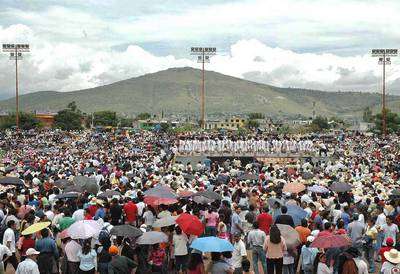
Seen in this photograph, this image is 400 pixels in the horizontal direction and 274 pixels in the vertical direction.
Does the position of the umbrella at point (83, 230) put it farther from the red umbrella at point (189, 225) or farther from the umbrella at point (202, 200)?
the umbrella at point (202, 200)

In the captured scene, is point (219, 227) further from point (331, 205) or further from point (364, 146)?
point (364, 146)

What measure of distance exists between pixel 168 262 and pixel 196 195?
3717mm

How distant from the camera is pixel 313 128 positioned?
13125 centimetres

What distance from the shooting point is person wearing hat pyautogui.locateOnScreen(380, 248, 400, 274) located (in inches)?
326

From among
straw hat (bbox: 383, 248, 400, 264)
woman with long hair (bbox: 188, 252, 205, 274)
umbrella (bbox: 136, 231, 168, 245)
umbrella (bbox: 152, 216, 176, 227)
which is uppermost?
umbrella (bbox: 152, 216, 176, 227)

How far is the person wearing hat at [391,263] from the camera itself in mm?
8281

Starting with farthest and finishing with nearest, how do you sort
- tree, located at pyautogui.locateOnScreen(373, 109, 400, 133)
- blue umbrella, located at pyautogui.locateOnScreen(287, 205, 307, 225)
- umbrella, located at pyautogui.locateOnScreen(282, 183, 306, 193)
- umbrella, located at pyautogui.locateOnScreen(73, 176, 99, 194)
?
1. tree, located at pyautogui.locateOnScreen(373, 109, 400, 133)
2. umbrella, located at pyautogui.locateOnScreen(73, 176, 99, 194)
3. umbrella, located at pyautogui.locateOnScreen(282, 183, 306, 193)
4. blue umbrella, located at pyautogui.locateOnScreen(287, 205, 307, 225)

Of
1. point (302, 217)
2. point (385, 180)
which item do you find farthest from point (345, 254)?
point (385, 180)

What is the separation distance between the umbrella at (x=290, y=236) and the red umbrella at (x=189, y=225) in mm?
1402

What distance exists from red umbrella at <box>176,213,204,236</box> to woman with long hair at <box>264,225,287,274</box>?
1165mm

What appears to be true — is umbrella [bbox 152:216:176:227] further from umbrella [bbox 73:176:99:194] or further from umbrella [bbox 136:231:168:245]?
umbrella [bbox 73:176:99:194]

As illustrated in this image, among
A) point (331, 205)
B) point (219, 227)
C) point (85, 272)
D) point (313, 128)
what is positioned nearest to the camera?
point (85, 272)

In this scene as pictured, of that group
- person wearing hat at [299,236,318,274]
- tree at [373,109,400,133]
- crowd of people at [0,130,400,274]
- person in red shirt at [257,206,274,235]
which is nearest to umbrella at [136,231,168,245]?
crowd of people at [0,130,400,274]

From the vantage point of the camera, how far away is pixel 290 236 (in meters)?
9.99
